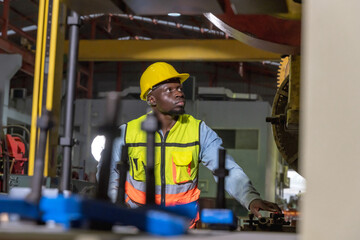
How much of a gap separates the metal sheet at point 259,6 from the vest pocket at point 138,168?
5.63 feet

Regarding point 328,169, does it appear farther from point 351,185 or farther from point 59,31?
point 59,31

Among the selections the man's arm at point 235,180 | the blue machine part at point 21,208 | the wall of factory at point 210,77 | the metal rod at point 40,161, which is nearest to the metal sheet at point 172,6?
the metal rod at point 40,161

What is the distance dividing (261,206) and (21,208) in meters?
1.39

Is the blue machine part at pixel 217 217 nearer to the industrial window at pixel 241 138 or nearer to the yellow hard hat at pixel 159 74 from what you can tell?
the yellow hard hat at pixel 159 74

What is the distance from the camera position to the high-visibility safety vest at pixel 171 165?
9.43 ft

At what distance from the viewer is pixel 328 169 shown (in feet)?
2.54

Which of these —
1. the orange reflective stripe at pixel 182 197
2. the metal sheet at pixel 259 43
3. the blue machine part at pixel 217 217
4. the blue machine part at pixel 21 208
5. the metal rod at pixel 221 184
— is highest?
the metal sheet at pixel 259 43

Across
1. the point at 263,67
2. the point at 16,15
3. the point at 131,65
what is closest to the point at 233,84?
the point at 263,67

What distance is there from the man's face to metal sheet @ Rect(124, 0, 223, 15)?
170 cm

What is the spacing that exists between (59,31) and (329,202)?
Answer: 96 cm

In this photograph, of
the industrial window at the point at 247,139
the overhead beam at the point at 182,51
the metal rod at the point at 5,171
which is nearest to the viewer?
the metal rod at the point at 5,171

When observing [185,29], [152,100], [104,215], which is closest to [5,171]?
[152,100]

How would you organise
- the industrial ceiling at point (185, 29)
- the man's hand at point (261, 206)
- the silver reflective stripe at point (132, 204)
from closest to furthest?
the industrial ceiling at point (185, 29) < the man's hand at point (261, 206) < the silver reflective stripe at point (132, 204)

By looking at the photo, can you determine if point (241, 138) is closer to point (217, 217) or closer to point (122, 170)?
point (122, 170)
